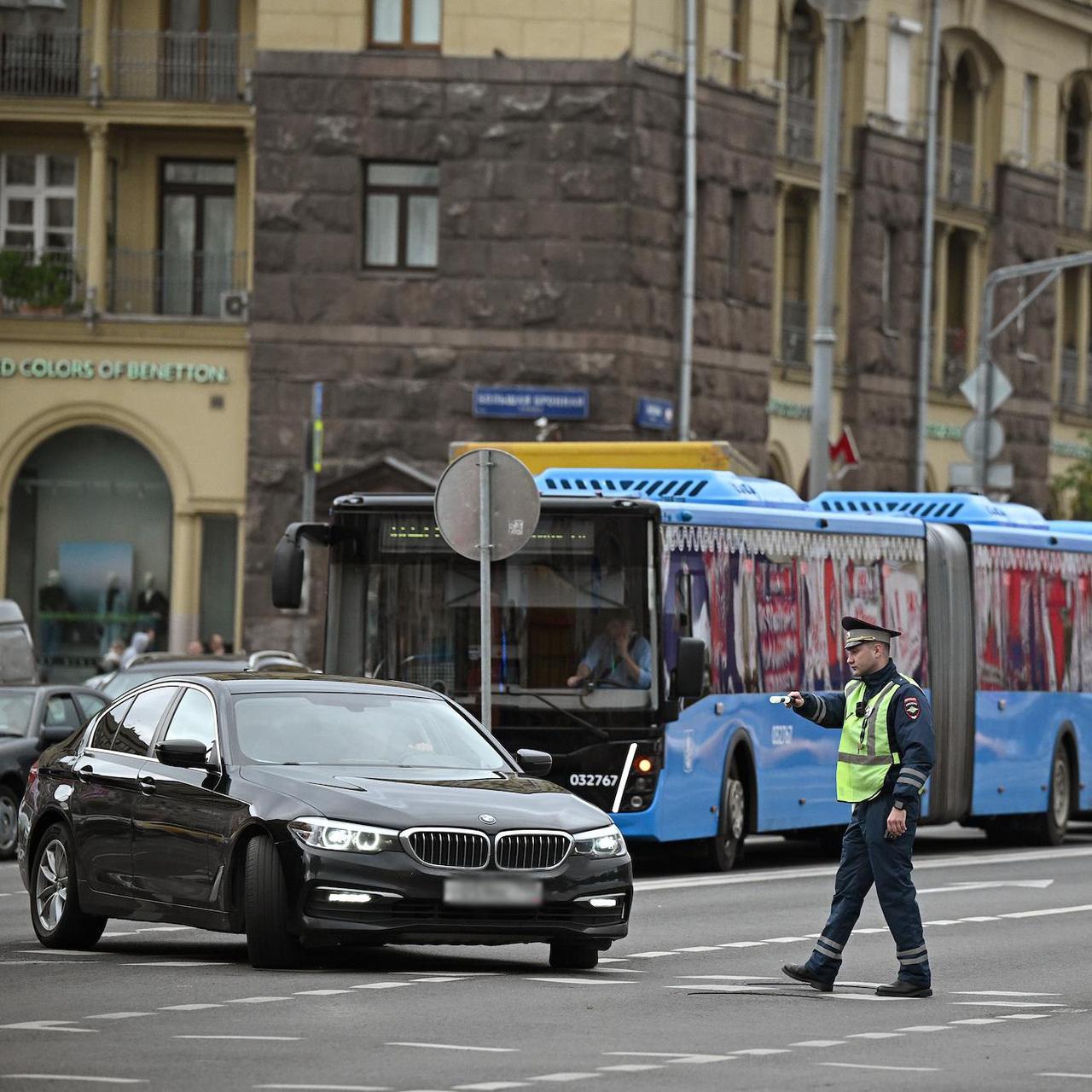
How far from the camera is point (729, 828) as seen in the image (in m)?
22.3

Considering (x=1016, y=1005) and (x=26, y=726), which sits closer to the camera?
(x=1016, y=1005)

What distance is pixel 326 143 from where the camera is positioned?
40.5 m

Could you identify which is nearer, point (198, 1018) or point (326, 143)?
point (198, 1018)

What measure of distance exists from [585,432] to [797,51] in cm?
963

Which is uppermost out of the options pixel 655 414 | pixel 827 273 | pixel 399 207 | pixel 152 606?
pixel 399 207

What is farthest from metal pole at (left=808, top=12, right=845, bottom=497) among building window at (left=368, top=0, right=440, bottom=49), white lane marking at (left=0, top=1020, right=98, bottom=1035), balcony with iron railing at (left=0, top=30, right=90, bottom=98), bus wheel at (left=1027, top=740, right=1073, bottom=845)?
white lane marking at (left=0, top=1020, right=98, bottom=1035)

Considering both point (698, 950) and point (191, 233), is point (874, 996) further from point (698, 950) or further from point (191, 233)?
point (191, 233)

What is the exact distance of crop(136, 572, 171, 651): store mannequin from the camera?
41875 mm

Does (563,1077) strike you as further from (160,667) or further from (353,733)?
→ (160,667)

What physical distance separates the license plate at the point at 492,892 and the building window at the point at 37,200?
3077cm

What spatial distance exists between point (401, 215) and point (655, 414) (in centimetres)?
449

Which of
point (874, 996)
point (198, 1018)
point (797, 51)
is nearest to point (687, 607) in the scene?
point (874, 996)

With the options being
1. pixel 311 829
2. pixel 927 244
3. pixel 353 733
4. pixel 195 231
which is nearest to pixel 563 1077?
pixel 311 829

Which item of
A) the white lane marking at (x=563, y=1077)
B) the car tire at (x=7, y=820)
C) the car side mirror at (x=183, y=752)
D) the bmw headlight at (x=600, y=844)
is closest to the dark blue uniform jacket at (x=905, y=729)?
the bmw headlight at (x=600, y=844)
